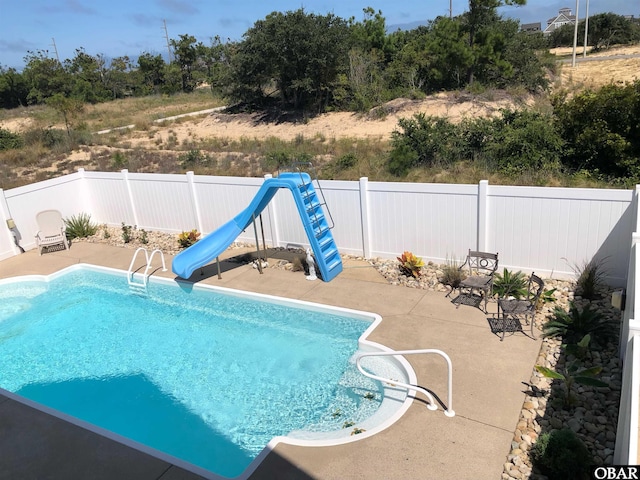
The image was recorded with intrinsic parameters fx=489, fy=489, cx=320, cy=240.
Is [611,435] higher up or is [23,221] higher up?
[23,221]

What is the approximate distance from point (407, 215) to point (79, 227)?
34.4 ft

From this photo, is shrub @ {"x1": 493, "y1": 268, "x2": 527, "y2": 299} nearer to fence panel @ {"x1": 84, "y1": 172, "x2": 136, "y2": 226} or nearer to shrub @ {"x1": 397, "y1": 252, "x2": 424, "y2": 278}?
Result: shrub @ {"x1": 397, "y1": 252, "x2": 424, "y2": 278}

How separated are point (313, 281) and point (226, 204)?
12.6 feet

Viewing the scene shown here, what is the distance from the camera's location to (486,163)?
1363cm

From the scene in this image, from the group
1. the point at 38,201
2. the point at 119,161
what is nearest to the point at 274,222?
the point at 38,201

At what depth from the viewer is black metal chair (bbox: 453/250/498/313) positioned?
29.1ft

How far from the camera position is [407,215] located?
10.7 m

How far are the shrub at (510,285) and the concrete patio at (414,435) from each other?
0.82 meters

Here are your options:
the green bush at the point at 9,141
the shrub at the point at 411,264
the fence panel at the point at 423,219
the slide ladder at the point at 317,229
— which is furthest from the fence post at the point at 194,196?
the green bush at the point at 9,141

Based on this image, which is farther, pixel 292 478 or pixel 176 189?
pixel 176 189

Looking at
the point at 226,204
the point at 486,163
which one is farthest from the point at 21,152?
the point at 486,163

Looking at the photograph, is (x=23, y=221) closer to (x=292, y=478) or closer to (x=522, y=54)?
(x=292, y=478)

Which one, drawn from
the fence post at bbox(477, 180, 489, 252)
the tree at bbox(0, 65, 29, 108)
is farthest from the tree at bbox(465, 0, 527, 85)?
the tree at bbox(0, 65, 29, 108)

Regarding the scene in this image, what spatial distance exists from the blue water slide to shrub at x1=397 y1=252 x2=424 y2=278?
142 centimetres
